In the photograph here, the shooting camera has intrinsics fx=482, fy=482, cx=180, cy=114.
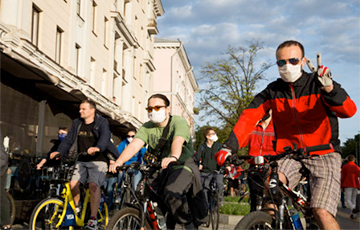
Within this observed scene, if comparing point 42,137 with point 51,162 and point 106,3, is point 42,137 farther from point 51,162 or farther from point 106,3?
point 106,3

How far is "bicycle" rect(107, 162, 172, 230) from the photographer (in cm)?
452

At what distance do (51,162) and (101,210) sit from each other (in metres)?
1.51

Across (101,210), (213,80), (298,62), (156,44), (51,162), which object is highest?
(156,44)

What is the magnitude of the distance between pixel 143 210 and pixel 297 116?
176 centimetres

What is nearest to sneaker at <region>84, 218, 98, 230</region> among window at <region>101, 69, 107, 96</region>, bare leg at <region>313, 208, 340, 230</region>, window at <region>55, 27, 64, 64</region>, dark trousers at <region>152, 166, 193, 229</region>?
dark trousers at <region>152, 166, 193, 229</region>

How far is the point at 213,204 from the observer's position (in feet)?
30.8

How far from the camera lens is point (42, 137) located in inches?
554

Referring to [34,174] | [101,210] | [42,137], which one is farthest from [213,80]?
[101,210]

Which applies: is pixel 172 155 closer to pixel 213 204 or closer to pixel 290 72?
pixel 290 72

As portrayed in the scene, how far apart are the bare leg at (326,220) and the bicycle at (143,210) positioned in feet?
5.27

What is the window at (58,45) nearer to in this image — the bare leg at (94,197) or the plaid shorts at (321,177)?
the bare leg at (94,197)

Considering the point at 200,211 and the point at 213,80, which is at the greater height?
the point at 213,80

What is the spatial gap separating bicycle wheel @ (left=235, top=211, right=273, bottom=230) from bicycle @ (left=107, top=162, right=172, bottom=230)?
4.62 feet

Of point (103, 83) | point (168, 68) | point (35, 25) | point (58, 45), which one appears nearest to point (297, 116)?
point (35, 25)
